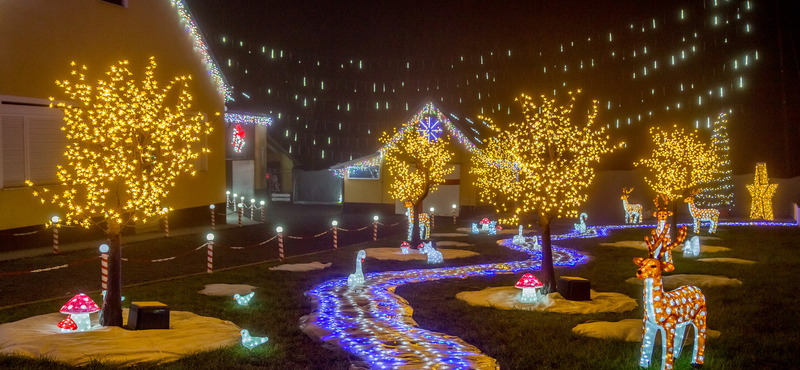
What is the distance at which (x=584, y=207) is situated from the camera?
126ft

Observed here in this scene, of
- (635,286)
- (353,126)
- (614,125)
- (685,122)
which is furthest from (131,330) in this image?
(353,126)

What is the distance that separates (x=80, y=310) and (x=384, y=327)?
5.05 metres

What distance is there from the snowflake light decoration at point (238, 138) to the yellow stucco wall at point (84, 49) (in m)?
10.4

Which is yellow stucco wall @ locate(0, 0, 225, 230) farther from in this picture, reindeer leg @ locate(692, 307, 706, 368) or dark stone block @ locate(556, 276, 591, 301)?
reindeer leg @ locate(692, 307, 706, 368)

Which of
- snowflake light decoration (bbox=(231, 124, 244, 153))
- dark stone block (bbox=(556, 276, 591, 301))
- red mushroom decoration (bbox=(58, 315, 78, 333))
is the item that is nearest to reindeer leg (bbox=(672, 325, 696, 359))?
dark stone block (bbox=(556, 276, 591, 301))

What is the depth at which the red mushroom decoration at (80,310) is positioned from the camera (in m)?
10.2

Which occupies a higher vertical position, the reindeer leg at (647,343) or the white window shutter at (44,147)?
the white window shutter at (44,147)

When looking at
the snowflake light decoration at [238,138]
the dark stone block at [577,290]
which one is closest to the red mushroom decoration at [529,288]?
the dark stone block at [577,290]

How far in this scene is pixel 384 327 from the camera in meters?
11.1

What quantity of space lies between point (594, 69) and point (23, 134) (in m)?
51.6

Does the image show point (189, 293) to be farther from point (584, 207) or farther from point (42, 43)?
point (584, 207)

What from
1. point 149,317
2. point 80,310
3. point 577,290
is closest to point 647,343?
point 577,290

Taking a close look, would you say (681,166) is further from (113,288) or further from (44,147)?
(44,147)

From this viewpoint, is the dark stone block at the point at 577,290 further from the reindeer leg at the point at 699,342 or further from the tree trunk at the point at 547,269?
the reindeer leg at the point at 699,342
